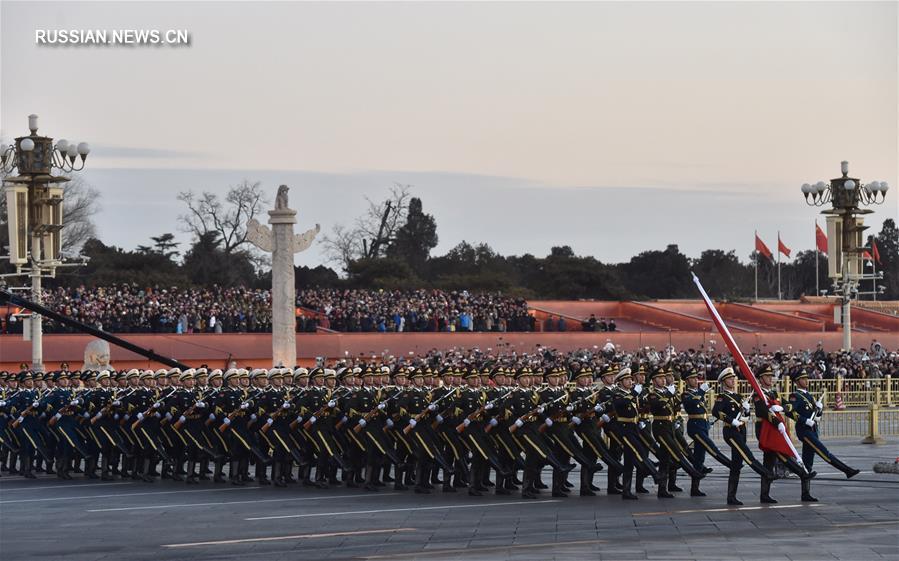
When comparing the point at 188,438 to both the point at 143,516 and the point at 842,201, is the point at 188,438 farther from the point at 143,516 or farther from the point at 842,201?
the point at 842,201

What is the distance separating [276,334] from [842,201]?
14423 millimetres

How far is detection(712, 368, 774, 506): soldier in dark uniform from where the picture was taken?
54.7ft

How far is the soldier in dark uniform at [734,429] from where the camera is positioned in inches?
656

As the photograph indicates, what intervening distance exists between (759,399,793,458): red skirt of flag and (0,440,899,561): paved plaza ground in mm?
665

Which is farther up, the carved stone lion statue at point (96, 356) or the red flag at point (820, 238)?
the red flag at point (820, 238)

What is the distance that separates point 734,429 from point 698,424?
21.2 inches

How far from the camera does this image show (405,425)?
64.0ft

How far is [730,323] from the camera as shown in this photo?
184ft

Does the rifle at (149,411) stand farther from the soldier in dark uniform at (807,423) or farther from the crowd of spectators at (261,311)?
the crowd of spectators at (261,311)

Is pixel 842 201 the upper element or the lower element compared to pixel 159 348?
upper

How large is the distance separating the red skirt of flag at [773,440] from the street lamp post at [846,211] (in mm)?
18264

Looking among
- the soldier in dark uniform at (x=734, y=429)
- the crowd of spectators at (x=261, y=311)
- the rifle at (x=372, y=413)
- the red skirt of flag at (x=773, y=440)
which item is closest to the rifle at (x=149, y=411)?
the rifle at (x=372, y=413)

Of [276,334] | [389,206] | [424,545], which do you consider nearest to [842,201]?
[276,334]

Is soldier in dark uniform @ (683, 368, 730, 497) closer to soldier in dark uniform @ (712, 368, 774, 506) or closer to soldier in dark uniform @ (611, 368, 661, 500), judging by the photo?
soldier in dark uniform @ (712, 368, 774, 506)
